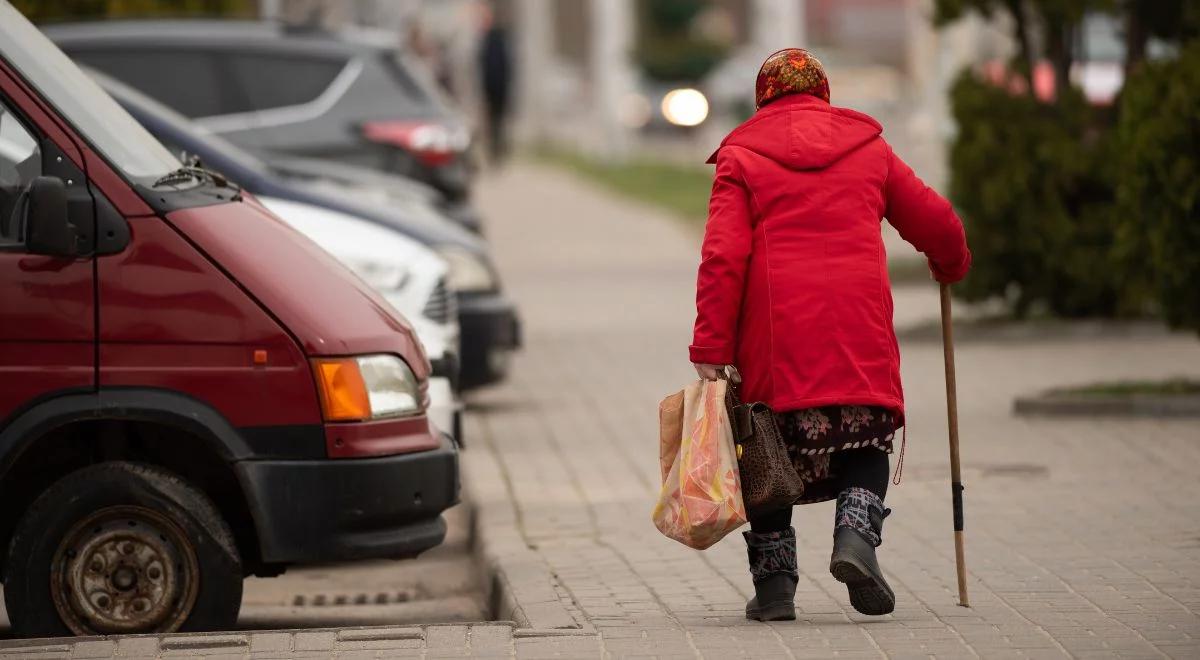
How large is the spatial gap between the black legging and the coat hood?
2.65 ft

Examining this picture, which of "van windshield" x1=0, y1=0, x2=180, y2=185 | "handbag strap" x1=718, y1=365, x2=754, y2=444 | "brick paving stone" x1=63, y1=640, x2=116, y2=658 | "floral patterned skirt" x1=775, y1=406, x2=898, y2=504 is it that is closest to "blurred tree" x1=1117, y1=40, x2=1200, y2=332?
"floral patterned skirt" x1=775, y1=406, x2=898, y2=504

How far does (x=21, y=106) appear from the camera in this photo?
21.3 feet

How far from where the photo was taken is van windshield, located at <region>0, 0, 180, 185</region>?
6551mm

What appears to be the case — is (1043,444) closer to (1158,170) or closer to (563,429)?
(1158,170)

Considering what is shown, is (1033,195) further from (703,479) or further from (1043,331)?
(703,479)

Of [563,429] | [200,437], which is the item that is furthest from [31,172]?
[563,429]

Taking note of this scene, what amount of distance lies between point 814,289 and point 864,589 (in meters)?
0.82

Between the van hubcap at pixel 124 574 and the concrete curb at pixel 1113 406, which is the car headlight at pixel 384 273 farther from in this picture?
the concrete curb at pixel 1113 406

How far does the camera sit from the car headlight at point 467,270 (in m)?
11.0

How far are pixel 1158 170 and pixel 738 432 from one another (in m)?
4.93

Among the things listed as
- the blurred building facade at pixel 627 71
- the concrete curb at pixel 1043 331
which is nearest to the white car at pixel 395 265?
the concrete curb at pixel 1043 331

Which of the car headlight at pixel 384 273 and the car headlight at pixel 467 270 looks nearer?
the car headlight at pixel 384 273

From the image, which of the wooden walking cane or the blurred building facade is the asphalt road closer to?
the wooden walking cane

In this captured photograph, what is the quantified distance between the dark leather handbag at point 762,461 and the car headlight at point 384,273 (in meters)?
3.42
